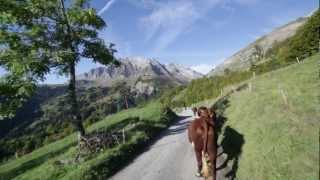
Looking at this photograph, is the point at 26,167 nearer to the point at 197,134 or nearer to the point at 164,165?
the point at 164,165

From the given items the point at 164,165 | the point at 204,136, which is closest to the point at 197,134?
the point at 204,136

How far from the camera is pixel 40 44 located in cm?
2270

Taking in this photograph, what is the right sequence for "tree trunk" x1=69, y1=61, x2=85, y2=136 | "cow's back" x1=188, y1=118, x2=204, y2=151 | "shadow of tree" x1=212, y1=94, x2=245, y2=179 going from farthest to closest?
1. "tree trunk" x1=69, y1=61, x2=85, y2=136
2. "shadow of tree" x1=212, y1=94, x2=245, y2=179
3. "cow's back" x1=188, y1=118, x2=204, y2=151

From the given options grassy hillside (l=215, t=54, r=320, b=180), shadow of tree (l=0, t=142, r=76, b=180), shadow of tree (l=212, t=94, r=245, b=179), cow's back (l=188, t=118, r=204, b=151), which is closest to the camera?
grassy hillside (l=215, t=54, r=320, b=180)

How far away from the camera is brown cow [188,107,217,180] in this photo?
41.0ft

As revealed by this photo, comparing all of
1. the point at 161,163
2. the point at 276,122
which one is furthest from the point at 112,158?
the point at 276,122

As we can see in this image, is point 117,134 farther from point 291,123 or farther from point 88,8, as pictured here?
point 291,123

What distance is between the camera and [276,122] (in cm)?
1611

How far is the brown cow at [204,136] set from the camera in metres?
12.5

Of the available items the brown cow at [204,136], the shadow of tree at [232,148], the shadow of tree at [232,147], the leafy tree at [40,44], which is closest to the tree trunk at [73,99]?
the leafy tree at [40,44]

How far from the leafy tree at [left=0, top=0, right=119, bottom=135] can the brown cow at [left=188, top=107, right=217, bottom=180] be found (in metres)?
12.2

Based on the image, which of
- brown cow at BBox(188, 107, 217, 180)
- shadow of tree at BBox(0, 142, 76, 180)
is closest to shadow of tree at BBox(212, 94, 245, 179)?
brown cow at BBox(188, 107, 217, 180)

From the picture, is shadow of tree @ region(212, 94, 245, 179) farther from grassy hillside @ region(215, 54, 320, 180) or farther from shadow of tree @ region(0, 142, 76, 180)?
shadow of tree @ region(0, 142, 76, 180)

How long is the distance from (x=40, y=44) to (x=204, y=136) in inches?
562
